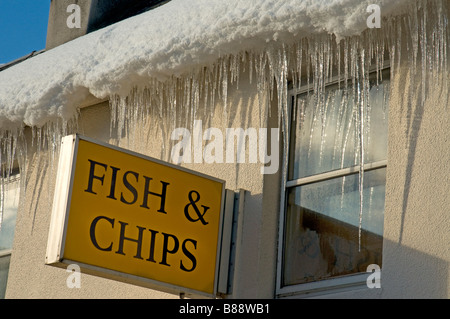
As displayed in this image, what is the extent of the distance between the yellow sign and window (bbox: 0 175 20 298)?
2.70 m

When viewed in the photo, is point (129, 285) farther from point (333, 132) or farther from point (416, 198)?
point (416, 198)

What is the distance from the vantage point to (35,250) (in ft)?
23.0

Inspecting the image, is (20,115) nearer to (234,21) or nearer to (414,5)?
(234,21)

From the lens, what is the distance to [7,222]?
770 centimetres

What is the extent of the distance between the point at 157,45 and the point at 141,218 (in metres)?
1.46

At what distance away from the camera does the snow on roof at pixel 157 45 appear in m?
5.32

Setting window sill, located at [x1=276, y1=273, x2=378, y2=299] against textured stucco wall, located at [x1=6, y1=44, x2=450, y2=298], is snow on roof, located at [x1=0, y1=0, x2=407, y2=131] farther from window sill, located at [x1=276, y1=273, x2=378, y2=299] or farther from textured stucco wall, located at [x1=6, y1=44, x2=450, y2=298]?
window sill, located at [x1=276, y1=273, x2=378, y2=299]

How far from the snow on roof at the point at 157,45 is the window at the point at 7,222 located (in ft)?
2.28

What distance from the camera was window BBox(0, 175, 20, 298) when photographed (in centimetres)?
758

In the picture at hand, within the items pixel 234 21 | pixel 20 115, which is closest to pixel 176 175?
pixel 234 21

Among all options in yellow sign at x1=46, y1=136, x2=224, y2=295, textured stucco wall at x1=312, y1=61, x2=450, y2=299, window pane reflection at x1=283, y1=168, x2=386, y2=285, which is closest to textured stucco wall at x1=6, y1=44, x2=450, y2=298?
textured stucco wall at x1=312, y1=61, x2=450, y2=299

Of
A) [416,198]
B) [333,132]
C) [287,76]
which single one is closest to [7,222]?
[287,76]

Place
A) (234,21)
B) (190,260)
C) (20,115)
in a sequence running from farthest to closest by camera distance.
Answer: (20,115) < (234,21) < (190,260)
